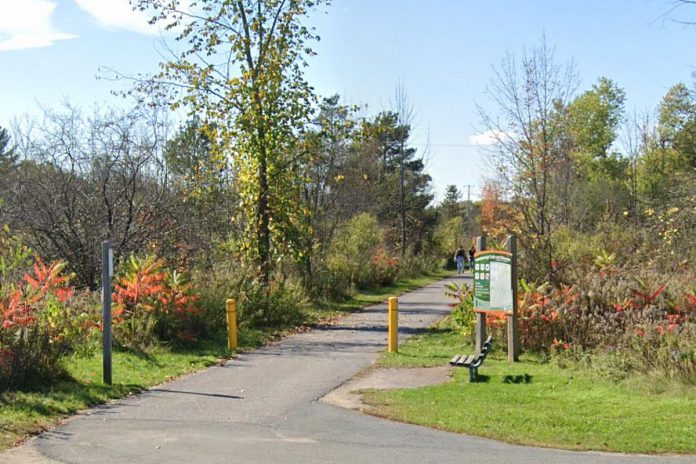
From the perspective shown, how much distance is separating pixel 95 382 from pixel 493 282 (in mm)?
7045

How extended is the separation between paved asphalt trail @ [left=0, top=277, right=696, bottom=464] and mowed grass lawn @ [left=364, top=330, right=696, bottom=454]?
0.42 meters

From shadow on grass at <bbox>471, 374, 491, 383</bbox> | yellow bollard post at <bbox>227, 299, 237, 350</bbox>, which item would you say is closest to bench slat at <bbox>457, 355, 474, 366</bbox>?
shadow on grass at <bbox>471, 374, 491, 383</bbox>

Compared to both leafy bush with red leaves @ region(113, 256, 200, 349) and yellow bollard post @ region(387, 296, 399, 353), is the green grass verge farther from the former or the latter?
yellow bollard post @ region(387, 296, 399, 353)

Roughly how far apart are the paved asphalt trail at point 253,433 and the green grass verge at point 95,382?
0.29 metres

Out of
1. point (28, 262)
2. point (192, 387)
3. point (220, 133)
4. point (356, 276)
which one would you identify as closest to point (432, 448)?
point (192, 387)

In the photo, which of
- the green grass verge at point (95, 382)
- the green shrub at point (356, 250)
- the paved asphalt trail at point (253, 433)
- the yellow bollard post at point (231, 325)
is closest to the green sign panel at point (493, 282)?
the paved asphalt trail at point (253, 433)

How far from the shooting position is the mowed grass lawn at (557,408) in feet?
28.1

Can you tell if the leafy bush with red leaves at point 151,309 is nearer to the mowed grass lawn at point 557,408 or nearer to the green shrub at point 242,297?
the green shrub at point 242,297

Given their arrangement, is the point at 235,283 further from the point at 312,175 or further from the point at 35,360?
the point at 312,175

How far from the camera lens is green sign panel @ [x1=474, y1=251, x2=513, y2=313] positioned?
1414 centimetres

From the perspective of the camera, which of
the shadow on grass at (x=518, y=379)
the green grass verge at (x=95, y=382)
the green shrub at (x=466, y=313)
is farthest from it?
the green shrub at (x=466, y=313)

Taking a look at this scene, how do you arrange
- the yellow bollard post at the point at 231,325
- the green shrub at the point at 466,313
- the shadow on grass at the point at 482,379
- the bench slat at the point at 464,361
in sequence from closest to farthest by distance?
the shadow on grass at the point at 482,379, the bench slat at the point at 464,361, the yellow bollard post at the point at 231,325, the green shrub at the point at 466,313

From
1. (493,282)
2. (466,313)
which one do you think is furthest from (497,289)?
(466,313)

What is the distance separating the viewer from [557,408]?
399 inches
